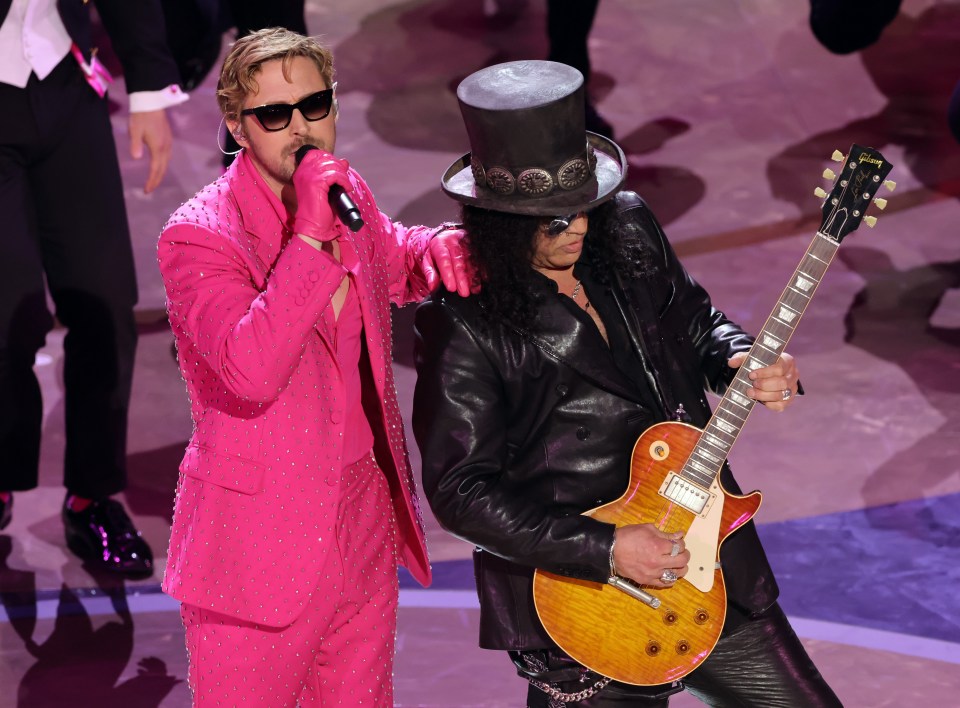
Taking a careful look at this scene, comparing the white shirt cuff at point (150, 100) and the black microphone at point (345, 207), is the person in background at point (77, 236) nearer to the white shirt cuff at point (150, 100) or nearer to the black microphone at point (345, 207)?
the white shirt cuff at point (150, 100)

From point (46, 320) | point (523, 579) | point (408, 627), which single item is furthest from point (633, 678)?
point (46, 320)

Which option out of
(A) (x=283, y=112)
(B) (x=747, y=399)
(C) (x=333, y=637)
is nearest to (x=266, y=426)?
(C) (x=333, y=637)

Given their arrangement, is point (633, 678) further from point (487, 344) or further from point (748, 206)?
point (748, 206)

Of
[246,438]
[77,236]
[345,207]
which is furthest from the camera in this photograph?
[77,236]

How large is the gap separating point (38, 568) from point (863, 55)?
17.4 feet

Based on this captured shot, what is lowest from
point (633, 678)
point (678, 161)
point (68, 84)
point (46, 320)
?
point (678, 161)

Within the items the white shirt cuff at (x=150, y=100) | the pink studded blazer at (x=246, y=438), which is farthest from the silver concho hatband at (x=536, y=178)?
the white shirt cuff at (x=150, y=100)

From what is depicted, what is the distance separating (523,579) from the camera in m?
3.18

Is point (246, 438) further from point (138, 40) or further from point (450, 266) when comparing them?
point (138, 40)

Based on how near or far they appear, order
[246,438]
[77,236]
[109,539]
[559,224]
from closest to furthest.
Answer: [246,438] < [559,224] < [77,236] < [109,539]

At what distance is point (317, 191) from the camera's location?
2.73 metres

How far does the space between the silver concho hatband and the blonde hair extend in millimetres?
375

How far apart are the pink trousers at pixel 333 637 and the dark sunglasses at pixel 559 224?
1.99 ft

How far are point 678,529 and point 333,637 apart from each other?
0.74 m
